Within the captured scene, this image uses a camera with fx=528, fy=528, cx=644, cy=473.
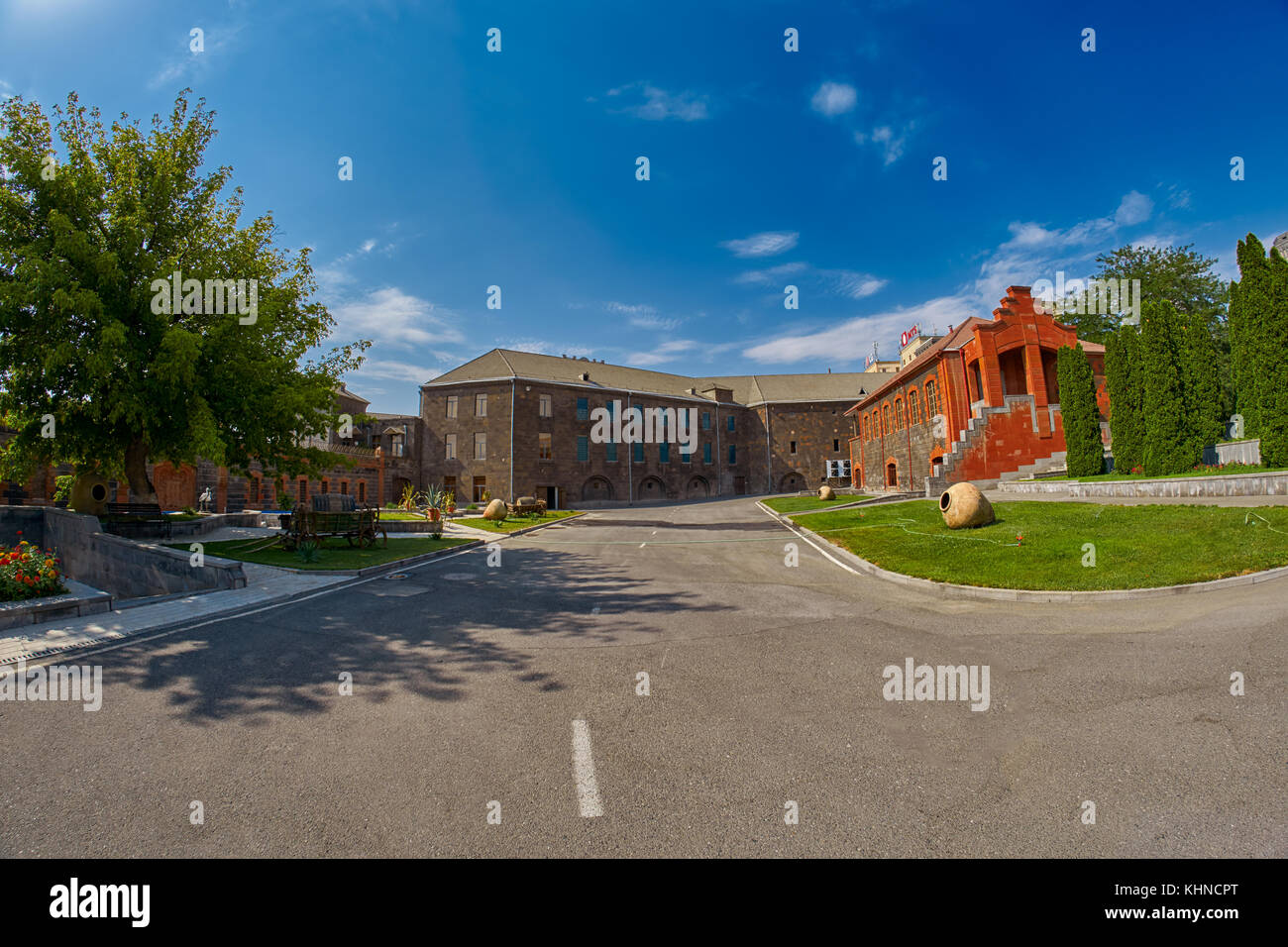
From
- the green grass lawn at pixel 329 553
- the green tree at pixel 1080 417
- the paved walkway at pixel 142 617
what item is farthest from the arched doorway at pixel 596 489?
the paved walkway at pixel 142 617

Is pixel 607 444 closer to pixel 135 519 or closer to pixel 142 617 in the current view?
pixel 135 519

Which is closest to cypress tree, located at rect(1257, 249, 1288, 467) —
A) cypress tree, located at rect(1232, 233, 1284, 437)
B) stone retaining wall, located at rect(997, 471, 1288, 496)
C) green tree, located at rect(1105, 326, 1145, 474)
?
cypress tree, located at rect(1232, 233, 1284, 437)

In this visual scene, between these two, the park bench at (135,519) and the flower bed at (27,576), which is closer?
the flower bed at (27,576)

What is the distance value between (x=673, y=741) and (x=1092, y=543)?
38.5ft

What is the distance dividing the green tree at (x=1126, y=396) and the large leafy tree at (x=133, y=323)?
92.1ft

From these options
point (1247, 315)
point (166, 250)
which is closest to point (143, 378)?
point (166, 250)

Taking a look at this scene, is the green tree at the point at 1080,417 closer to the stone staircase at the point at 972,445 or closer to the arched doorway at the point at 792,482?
the stone staircase at the point at 972,445

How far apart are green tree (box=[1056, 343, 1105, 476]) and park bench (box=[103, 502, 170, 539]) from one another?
109ft

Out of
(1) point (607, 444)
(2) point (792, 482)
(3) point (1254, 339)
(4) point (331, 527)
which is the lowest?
(4) point (331, 527)

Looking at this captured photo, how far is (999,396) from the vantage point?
2600cm

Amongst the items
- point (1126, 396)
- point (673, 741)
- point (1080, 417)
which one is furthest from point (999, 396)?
point (673, 741)

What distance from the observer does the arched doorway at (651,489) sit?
2058 inches
